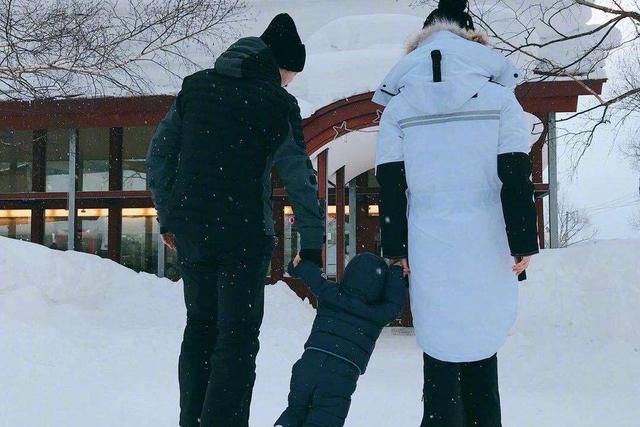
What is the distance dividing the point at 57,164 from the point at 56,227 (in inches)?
72.7

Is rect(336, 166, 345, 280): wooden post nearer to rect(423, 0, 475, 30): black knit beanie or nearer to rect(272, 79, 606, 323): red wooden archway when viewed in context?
rect(272, 79, 606, 323): red wooden archway

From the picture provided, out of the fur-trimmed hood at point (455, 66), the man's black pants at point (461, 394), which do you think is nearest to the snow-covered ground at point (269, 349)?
the man's black pants at point (461, 394)

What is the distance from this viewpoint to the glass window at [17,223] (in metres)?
15.8

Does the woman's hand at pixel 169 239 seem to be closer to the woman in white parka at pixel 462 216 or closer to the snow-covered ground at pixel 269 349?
the woman in white parka at pixel 462 216

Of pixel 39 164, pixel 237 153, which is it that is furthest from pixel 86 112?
pixel 237 153

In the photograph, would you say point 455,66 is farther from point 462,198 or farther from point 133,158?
point 133,158

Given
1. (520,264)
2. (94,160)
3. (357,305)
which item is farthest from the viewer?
(94,160)

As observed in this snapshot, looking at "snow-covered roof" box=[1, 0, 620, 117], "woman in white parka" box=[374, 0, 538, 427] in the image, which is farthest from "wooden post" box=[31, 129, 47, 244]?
"woman in white parka" box=[374, 0, 538, 427]

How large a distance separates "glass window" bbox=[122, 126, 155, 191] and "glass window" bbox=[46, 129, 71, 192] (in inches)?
61.6

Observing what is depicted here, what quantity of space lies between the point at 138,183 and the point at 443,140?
13171mm

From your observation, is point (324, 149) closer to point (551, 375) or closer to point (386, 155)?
point (551, 375)

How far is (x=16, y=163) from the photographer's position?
1513cm

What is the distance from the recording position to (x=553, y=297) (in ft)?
26.5

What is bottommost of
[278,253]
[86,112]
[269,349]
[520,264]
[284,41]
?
[269,349]
